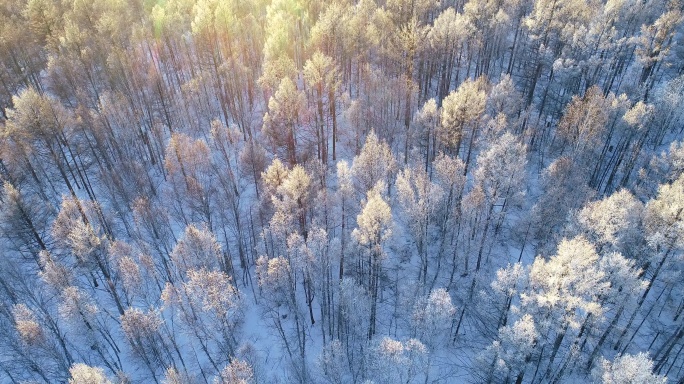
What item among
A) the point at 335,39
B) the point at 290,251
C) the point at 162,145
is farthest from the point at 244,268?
the point at 335,39

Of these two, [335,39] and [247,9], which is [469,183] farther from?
[247,9]

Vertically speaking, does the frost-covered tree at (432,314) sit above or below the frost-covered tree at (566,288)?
below

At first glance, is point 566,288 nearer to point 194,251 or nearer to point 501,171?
point 501,171

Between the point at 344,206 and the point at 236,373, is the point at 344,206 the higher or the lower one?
the higher one

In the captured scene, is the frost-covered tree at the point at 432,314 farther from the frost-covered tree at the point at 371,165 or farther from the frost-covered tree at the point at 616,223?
the frost-covered tree at the point at 616,223

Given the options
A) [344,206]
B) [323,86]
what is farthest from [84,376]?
[323,86]

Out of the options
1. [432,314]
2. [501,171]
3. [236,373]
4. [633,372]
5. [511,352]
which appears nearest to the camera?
[633,372]

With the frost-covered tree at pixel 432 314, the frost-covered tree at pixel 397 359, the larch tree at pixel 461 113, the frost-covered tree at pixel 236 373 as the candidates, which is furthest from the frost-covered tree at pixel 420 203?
the frost-covered tree at pixel 236 373

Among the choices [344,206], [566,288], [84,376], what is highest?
[566,288]
